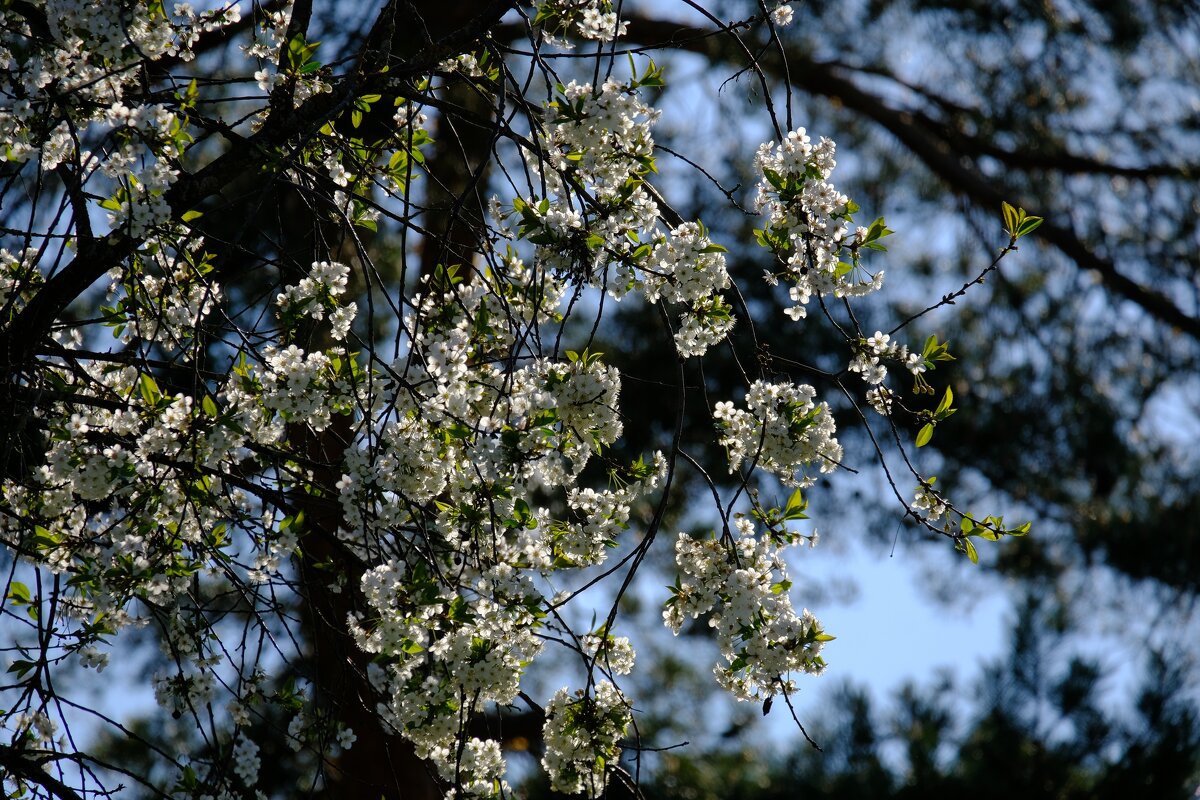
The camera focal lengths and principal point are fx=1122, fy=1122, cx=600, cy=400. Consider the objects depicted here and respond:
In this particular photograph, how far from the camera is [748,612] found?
2191mm

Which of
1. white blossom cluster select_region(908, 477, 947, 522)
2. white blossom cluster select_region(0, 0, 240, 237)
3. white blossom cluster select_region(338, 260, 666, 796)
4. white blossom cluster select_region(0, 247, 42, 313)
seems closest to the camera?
white blossom cluster select_region(0, 0, 240, 237)

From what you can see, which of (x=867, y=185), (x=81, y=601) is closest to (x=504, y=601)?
(x=81, y=601)

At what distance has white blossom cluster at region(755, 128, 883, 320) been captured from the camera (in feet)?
6.98

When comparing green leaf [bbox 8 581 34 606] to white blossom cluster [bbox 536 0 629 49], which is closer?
white blossom cluster [bbox 536 0 629 49]

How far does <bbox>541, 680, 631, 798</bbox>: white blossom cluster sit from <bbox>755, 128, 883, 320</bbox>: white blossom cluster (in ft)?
2.91

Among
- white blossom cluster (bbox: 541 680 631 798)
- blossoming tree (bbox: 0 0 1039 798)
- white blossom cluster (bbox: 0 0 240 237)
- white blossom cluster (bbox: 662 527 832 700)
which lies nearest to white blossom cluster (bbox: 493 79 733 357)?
blossoming tree (bbox: 0 0 1039 798)

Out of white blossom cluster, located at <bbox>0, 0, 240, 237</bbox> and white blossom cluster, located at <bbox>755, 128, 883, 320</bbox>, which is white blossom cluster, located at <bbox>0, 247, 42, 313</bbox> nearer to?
white blossom cluster, located at <bbox>0, 0, 240, 237</bbox>

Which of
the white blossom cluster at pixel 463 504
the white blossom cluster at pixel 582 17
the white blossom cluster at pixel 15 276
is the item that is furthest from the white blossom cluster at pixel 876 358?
the white blossom cluster at pixel 15 276

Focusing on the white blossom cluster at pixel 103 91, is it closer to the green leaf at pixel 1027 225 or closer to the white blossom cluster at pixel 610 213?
the white blossom cluster at pixel 610 213

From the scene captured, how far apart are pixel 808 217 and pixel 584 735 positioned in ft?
3.65

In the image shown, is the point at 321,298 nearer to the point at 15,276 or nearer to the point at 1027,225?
the point at 15,276

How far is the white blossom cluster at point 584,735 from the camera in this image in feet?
7.32

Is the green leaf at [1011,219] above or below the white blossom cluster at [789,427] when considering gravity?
above

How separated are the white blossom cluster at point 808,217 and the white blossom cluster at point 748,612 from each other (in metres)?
0.54
